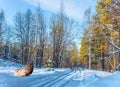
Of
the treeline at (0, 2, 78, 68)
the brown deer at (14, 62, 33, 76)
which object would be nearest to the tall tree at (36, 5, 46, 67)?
the treeline at (0, 2, 78, 68)

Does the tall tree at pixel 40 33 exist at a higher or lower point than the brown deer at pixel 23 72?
higher

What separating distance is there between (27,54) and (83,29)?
15825mm

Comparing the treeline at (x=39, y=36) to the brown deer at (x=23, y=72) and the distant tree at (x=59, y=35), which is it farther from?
the brown deer at (x=23, y=72)

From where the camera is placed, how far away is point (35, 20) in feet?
190

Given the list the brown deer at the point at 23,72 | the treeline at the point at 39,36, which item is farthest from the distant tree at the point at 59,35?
the brown deer at the point at 23,72

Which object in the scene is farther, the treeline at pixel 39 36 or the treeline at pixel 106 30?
the treeline at pixel 39 36

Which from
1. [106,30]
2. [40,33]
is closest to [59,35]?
[40,33]

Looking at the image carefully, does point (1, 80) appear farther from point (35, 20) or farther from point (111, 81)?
point (35, 20)

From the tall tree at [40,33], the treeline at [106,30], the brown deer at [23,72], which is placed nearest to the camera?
the treeline at [106,30]

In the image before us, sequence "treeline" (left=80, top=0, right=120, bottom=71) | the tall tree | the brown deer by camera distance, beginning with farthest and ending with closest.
→ the tall tree
the brown deer
"treeline" (left=80, top=0, right=120, bottom=71)

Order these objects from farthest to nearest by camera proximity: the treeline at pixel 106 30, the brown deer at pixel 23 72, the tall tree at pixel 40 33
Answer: the tall tree at pixel 40 33
the brown deer at pixel 23 72
the treeline at pixel 106 30

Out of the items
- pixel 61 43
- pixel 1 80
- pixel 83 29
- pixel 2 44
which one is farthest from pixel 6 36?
pixel 1 80

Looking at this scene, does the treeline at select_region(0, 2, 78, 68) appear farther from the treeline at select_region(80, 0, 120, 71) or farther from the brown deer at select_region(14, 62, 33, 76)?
the brown deer at select_region(14, 62, 33, 76)

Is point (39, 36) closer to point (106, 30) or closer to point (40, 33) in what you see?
point (40, 33)
